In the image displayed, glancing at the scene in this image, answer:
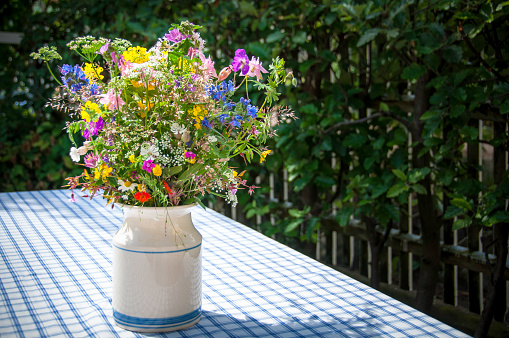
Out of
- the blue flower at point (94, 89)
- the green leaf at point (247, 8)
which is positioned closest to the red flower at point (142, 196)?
the blue flower at point (94, 89)

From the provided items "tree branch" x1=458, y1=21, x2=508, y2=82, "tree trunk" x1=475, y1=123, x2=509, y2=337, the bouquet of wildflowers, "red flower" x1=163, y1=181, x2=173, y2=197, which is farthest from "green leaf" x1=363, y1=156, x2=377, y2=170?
"red flower" x1=163, y1=181, x2=173, y2=197

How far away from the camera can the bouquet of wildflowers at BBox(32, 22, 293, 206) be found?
0.89 meters

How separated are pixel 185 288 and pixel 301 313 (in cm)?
24

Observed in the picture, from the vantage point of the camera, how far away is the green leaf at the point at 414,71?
2.10 metres

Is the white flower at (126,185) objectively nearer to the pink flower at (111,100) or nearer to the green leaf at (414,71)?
the pink flower at (111,100)

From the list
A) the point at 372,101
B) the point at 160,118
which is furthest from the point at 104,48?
the point at 372,101

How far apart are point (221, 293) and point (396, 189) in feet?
Result: 4.17

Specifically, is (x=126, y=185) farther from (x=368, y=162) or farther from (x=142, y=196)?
(x=368, y=162)

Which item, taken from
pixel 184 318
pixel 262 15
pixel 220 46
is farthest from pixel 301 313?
pixel 220 46

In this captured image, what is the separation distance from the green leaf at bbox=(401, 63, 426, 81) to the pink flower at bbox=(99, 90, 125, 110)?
150 centimetres

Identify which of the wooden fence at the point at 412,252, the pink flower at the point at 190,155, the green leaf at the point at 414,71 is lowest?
the wooden fence at the point at 412,252

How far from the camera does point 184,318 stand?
963mm

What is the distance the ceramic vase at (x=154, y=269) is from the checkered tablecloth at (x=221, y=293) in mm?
33

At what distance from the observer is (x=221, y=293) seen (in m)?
1.15
